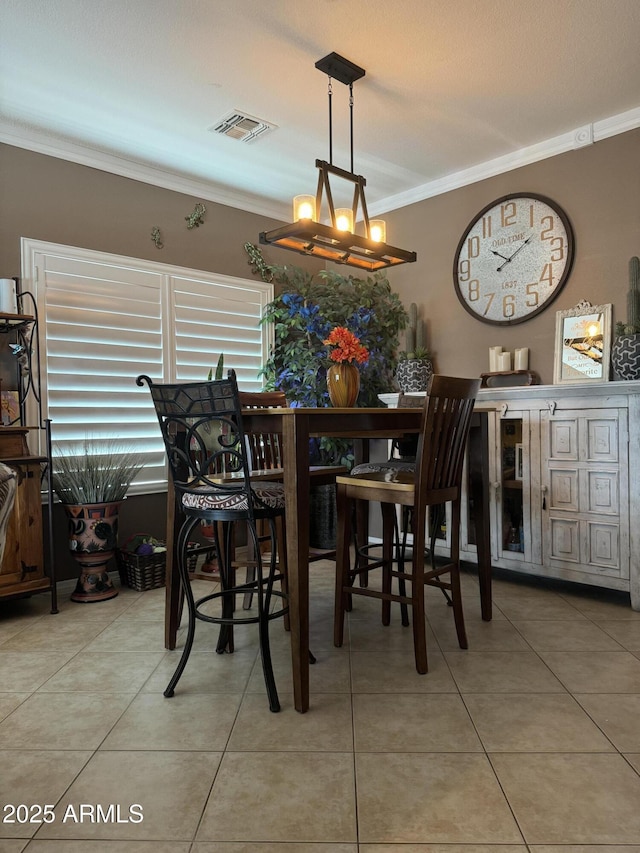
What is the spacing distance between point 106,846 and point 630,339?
3072 millimetres

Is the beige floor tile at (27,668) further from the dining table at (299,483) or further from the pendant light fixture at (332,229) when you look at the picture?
the pendant light fixture at (332,229)

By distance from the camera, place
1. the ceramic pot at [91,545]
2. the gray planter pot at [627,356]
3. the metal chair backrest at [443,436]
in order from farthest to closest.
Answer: the ceramic pot at [91,545], the gray planter pot at [627,356], the metal chair backrest at [443,436]

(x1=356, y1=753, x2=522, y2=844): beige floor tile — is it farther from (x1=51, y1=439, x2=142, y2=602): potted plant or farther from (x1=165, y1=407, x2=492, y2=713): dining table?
(x1=51, y1=439, x2=142, y2=602): potted plant

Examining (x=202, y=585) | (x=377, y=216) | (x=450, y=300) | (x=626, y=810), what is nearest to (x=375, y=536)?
(x=202, y=585)

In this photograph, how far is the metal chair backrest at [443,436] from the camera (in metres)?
2.20

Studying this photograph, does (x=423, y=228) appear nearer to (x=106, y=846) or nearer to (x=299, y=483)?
(x=299, y=483)

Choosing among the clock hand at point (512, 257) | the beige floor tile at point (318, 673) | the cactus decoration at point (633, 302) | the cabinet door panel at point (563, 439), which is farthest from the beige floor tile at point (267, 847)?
the clock hand at point (512, 257)

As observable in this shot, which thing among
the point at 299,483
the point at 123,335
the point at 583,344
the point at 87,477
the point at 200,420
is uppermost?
the point at 123,335

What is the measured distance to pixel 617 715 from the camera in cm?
189

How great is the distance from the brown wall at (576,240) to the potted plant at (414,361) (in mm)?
105

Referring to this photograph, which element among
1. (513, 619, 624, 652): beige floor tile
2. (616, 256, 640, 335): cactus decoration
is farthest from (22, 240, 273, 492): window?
(616, 256, 640, 335): cactus decoration

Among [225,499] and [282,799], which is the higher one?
[225,499]

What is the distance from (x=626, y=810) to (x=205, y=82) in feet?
10.7

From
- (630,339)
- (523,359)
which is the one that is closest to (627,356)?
(630,339)
